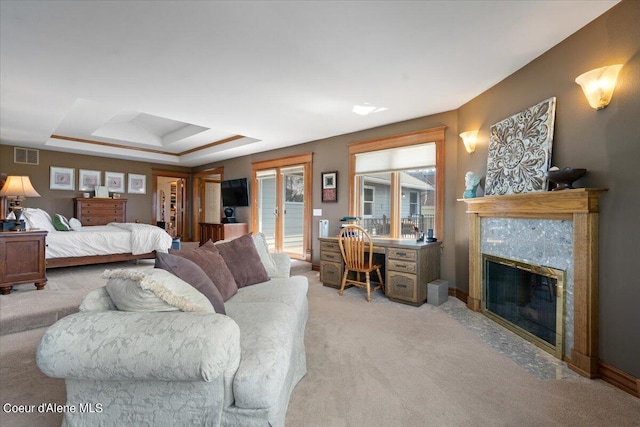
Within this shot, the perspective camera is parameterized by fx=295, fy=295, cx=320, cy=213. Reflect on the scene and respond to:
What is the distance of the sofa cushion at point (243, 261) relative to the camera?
94.8 inches

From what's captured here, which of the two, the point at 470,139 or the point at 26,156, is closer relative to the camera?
the point at 470,139

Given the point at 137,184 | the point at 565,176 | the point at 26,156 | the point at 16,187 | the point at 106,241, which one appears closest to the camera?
the point at 565,176

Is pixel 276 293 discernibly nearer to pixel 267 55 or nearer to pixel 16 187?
pixel 267 55

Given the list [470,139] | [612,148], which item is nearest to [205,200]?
[470,139]

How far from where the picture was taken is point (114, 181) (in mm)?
6867

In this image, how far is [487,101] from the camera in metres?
3.11

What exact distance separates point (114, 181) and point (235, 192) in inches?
114

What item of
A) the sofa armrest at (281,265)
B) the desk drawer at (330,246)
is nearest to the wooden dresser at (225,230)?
the desk drawer at (330,246)

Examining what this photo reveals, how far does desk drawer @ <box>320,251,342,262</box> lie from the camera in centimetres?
404

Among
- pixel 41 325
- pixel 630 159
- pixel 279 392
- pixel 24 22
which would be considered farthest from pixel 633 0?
pixel 41 325

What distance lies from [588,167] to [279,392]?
242 centimetres

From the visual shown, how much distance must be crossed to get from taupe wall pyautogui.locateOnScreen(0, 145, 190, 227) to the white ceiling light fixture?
5977 mm

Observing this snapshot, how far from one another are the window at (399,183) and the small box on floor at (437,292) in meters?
0.67

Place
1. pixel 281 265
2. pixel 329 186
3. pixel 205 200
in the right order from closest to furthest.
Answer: pixel 281 265, pixel 329 186, pixel 205 200
